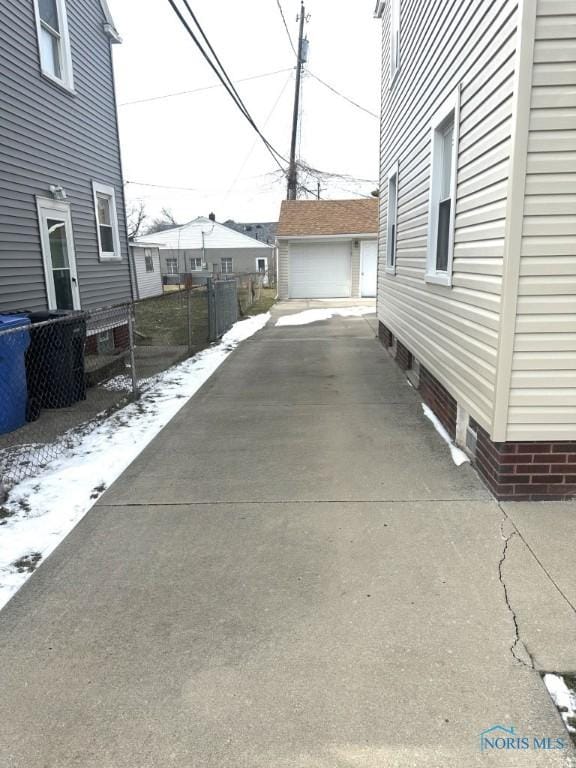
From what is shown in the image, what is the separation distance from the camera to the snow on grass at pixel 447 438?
427 centimetres

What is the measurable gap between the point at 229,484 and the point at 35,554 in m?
1.39

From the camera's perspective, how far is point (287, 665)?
223cm

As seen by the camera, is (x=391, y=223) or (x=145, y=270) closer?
(x=391, y=223)

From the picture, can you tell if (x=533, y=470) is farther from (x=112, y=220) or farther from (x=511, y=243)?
(x=112, y=220)

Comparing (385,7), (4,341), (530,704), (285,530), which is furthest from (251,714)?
(385,7)

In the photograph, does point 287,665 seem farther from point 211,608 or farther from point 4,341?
point 4,341

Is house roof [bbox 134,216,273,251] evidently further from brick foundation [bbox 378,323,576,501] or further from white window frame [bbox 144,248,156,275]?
brick foundation [bbox 378,323,576,501]

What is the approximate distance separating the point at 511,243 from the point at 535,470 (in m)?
1.48

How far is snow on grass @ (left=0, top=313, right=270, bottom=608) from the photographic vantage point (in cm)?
310

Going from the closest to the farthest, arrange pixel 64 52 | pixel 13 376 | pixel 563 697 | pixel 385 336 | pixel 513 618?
pixel 563 697
pixel 513 618
pixel 13 376
pixel 64 52
pixel 385 336

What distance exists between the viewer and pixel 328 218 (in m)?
22.1

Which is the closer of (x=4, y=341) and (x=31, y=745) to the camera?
(x=31, y=745)

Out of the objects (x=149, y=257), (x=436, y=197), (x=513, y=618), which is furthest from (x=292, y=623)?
(x=149, y=257)

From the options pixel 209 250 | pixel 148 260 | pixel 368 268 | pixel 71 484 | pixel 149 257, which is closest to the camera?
pixel 71 484
